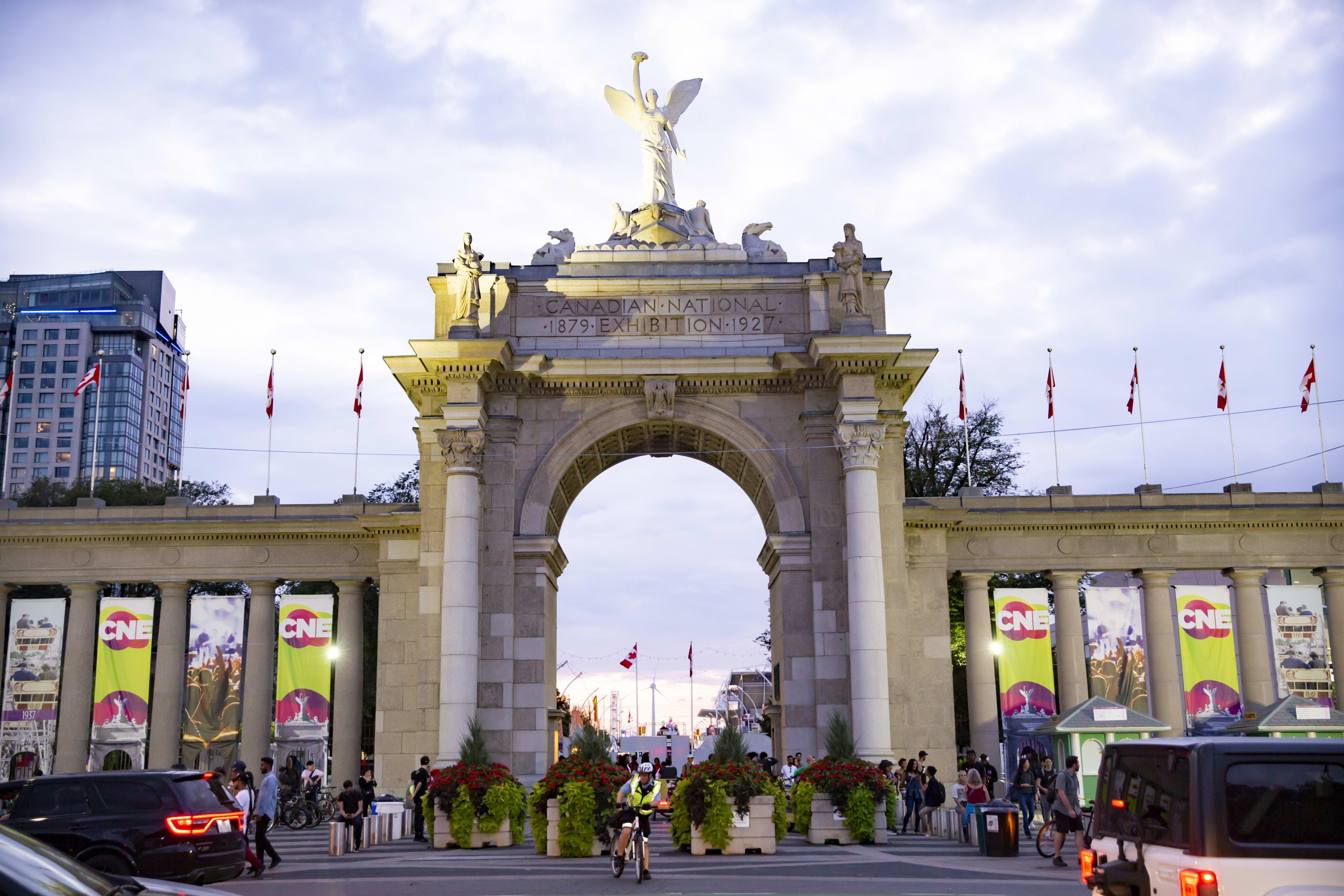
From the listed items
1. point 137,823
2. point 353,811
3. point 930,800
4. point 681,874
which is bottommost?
point 681,874

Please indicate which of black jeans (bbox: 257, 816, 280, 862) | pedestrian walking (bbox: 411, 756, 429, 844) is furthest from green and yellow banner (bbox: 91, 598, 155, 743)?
black jeans (bbox: 257, 816, 280, 862)

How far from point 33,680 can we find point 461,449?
1761 centimetres

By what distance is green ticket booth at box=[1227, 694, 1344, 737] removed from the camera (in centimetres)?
2728

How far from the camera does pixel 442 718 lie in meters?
28.5

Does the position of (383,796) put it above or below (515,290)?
below

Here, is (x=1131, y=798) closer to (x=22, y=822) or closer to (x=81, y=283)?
(x=22, y=822)

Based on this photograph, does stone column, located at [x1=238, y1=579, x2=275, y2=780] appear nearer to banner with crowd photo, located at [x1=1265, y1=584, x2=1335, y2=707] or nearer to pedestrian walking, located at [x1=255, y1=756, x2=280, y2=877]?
pedestrian walking, located at [x1=255, y1=756, x2=280, y2=877]

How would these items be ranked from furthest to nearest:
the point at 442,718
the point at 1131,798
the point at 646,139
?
the point at 646,139 → the point at 442,718 → the point at 1131,798

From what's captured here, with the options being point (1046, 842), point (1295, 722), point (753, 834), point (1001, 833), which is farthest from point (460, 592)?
point (1295, 722)

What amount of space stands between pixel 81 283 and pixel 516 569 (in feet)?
410

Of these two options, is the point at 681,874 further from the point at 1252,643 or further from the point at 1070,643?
the point at 1252,643

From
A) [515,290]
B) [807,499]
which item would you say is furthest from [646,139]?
[807,499]

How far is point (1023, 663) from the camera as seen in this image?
34.1 meters

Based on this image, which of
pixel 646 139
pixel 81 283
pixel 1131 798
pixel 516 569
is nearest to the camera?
pixel 1131 798
